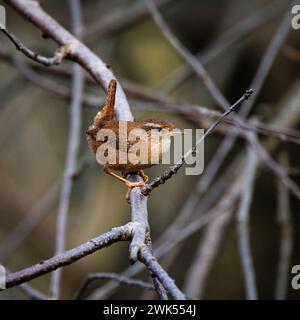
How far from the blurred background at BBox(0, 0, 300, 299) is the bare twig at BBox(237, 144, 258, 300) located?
738 millimetres

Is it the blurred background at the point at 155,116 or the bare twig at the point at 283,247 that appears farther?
the blurred background at the point at 155,116

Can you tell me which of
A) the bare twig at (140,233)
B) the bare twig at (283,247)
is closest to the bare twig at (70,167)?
the bare twig at (140,233)

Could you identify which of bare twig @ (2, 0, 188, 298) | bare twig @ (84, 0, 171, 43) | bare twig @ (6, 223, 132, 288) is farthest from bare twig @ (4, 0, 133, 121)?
bare twig @ (84, 0, 171, 43)

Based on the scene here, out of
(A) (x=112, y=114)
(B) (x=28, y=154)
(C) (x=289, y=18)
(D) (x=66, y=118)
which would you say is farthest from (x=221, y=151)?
(B) (x=28, y=154)

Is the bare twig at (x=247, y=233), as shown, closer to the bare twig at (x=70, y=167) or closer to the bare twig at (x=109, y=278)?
the bare twig at (x=109, y=278)

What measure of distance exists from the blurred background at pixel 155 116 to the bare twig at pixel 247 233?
738mm

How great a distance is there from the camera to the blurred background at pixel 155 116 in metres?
5.00

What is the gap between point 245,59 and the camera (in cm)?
551

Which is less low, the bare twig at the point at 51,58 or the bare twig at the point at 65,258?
the bare twig at the point at 51,58

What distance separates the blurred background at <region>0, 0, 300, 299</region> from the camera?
5.00m

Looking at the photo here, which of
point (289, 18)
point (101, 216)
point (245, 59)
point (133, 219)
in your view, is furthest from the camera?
point (101, 216)

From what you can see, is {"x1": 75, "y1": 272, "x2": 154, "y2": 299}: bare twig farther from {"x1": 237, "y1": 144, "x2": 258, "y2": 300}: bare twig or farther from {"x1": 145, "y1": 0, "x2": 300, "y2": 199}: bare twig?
{"x1": 145, "y1": 0, "x2": 300, "y2": 199}: bare twig
